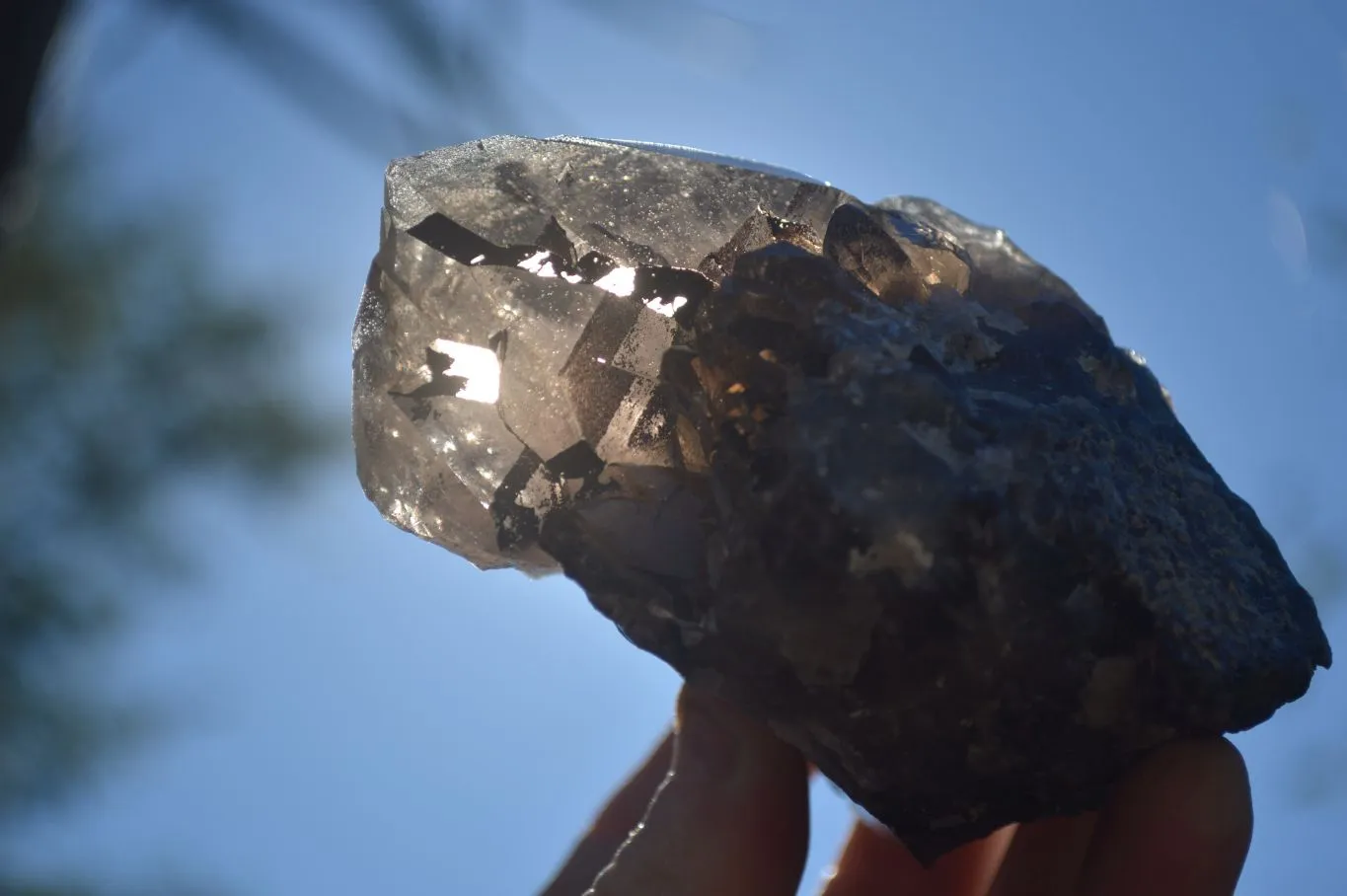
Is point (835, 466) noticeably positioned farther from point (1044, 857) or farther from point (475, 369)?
point (1044, 857)

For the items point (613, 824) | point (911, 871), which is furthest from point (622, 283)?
point (911, 871)

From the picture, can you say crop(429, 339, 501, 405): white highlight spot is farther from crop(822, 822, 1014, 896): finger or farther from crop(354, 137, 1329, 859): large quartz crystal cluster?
crop(822, 822, 1014, 896): finger

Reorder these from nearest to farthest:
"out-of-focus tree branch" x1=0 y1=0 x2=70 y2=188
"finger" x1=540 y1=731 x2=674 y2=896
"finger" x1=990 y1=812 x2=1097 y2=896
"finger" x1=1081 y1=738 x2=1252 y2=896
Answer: "finger" x1=1081 y1=738 x2=1252 y2=896
"out-of-focus tree branch" x1=0 y1=0 x2=70 y2=188
"finger" x1=990 y1=812 x2=1097 y2=896
"finger" x1=540 y1=731 x2=674 y2=896

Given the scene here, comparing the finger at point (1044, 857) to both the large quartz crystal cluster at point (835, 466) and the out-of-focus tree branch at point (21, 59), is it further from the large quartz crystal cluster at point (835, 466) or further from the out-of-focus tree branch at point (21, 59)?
the out-of-focus tree branch at point (21, 59)

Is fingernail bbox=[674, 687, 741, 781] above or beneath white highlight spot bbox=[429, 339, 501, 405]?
beneath

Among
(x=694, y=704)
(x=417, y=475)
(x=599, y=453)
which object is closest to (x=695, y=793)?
(x=694, y=704)

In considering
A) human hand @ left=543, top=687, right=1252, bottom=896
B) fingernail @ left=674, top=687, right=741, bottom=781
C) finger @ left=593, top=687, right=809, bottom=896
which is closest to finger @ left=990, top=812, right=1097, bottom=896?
human hand @ left=543, top=687, right=1252, bottom=896

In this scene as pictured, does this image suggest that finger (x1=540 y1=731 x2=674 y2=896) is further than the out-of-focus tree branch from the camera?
Yes

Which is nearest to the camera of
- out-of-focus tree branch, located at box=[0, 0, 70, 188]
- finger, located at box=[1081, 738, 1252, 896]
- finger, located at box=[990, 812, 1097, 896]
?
finger, located at box=[1081, 738, 1252, 896]

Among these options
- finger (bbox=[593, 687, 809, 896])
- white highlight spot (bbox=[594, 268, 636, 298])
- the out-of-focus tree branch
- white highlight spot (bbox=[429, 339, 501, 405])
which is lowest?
finger (bbox=[593, 687, 809, 896])
